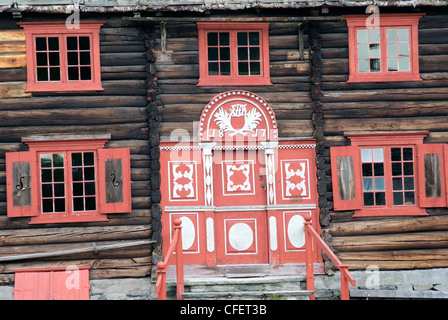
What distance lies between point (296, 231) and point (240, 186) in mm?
1433

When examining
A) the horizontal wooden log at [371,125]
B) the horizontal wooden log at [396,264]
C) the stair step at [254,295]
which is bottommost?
the stair step at [254,295]

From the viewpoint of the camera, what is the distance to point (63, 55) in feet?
44.0

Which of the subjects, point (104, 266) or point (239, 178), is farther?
point (239, 178)

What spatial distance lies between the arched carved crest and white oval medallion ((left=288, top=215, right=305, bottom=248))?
169cm

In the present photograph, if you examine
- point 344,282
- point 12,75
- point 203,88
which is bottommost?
point 344,282

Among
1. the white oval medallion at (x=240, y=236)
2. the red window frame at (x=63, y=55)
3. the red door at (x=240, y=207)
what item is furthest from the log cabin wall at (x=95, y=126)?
the white oval medallion at (x=240, y=236)

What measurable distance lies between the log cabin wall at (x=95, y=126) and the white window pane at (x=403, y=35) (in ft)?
16.6

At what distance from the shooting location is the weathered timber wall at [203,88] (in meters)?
13.5

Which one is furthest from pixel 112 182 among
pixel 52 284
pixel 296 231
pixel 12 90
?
pixel 296 231

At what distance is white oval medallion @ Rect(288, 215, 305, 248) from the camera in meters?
13.6

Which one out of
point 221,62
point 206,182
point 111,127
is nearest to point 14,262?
point 111,127

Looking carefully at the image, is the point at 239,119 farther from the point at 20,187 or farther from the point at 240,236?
the point at 20,187

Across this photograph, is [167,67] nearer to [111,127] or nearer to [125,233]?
[111,127]

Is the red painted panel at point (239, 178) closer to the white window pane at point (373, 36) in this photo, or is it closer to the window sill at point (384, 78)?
the window sill at point (384, 78)
